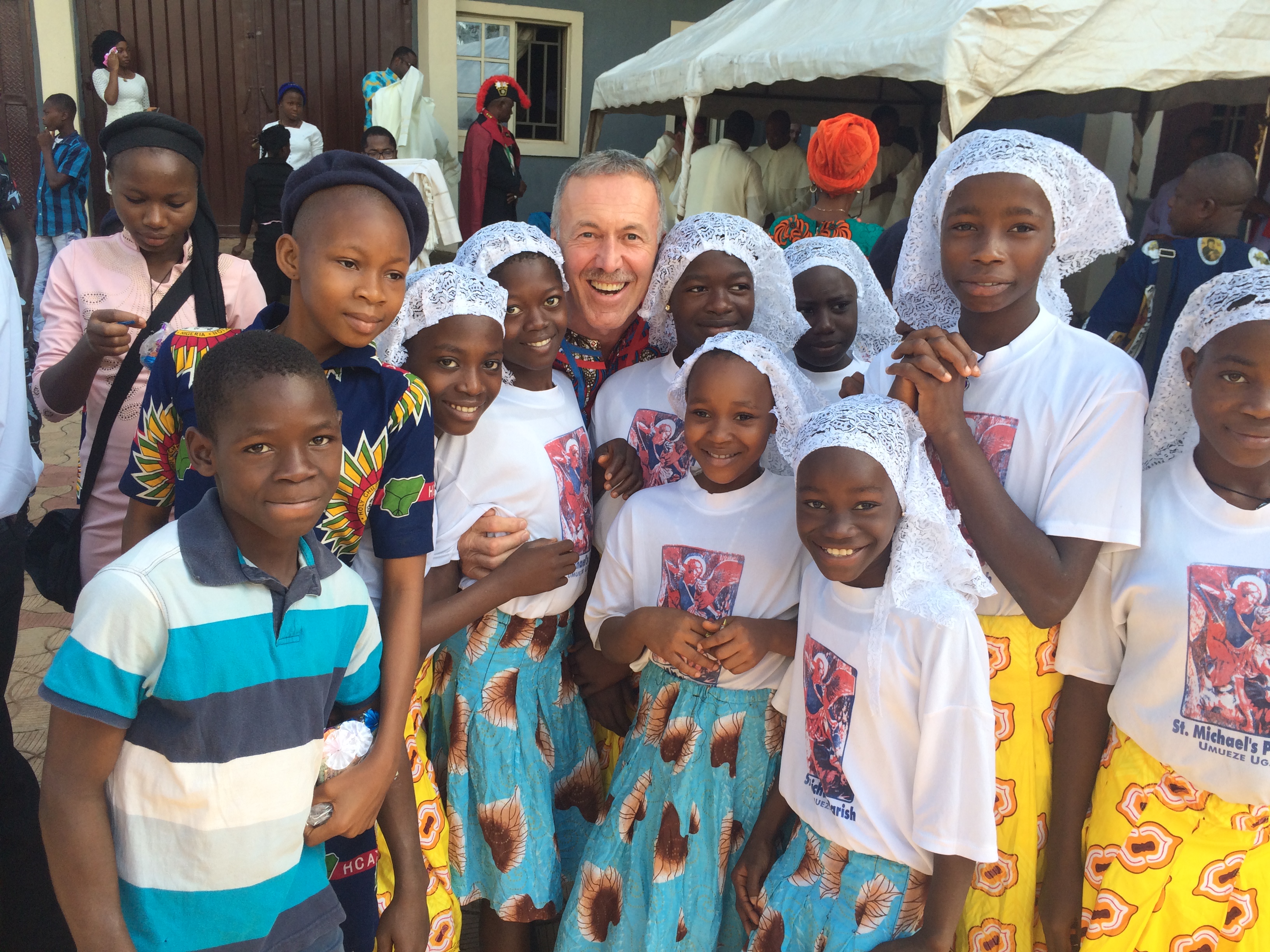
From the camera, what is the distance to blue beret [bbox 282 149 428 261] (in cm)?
175

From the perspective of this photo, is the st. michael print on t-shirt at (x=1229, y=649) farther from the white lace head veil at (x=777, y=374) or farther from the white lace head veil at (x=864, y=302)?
the white lace head veil at (x=864, y=302)

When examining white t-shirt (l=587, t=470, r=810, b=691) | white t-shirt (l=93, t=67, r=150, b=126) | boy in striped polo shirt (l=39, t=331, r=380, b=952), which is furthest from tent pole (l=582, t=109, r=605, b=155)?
boy in striped polo shirt (l=39, t=331, r=380, b=952)

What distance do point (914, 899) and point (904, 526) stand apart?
0.72 m

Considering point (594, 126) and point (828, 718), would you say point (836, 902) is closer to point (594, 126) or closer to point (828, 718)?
point (828, 718)

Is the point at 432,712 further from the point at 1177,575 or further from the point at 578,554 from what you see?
the point at 1177,575

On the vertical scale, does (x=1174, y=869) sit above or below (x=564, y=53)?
below

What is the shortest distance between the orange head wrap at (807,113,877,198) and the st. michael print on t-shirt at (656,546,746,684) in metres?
2.65

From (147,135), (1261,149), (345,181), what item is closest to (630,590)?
(345,181)

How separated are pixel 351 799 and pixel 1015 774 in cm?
130

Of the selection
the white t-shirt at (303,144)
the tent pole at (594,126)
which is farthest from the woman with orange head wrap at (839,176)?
the white t-shirt at (303,144)

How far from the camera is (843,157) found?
415 centimetres

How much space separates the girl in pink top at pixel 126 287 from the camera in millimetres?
2211

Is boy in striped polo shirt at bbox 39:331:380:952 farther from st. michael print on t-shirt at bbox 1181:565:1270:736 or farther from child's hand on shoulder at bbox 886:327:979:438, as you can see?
st. michael print on t-shirt at bbox 1181:565:1270:736

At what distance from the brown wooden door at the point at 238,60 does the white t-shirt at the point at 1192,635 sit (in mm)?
11083
